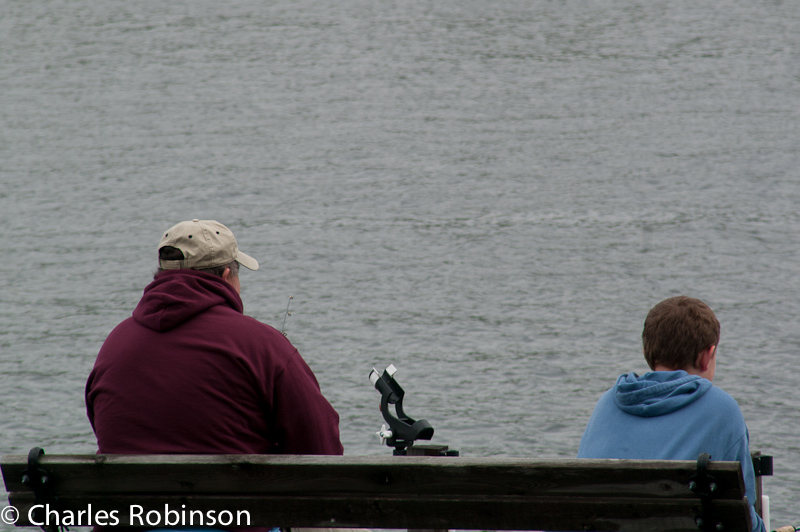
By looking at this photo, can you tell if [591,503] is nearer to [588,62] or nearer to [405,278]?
[405,278]

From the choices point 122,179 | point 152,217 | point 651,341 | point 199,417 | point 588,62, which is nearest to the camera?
point 199,417

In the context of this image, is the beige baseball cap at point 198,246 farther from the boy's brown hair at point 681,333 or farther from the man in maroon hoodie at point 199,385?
the boy's brown hair at point 681,333

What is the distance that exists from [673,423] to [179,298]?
128cm

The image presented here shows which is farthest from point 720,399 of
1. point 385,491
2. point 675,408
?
point 385,491

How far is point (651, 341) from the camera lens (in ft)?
9.34

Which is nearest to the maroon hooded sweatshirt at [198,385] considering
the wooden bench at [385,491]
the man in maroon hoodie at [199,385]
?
the man in maroon hoodie at [199,385]

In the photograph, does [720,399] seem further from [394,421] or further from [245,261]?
[245,261]

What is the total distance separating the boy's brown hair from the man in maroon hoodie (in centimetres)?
91

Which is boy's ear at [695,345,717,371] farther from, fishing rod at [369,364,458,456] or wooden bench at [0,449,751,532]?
fishing rod at [369,364,458,456]

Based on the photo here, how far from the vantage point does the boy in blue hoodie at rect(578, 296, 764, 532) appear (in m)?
2.63

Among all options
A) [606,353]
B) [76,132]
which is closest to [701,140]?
[606,353]

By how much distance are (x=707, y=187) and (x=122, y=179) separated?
327 inches

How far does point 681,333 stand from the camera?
2.79m

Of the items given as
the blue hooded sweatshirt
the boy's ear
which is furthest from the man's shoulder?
the boy's ear
